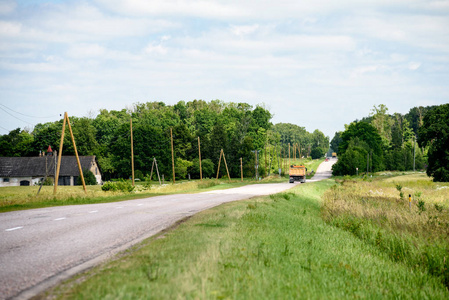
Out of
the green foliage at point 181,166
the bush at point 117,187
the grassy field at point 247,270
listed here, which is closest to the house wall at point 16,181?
the green foliage at point 181,166

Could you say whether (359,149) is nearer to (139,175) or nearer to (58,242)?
(139,175)

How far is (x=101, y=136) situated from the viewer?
10462cm

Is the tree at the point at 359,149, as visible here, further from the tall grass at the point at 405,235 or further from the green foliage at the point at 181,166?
the tall grass at the point at 405,235

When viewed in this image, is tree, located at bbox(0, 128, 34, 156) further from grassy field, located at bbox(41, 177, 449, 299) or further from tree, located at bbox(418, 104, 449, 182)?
grassy field, located at bbox(41, 177, 449, 299)

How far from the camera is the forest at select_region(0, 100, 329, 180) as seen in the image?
83.8 metres

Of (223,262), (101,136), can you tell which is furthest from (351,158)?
(223,262)

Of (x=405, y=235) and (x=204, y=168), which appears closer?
(x=405, y=235)

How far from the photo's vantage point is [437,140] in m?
56.6

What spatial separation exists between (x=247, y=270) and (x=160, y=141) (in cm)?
7950

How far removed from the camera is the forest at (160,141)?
83.8 metres

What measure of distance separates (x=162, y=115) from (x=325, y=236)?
4301 inches

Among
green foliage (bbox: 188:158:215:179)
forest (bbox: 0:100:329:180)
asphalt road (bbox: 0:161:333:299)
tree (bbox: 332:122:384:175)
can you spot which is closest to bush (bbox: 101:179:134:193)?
asphalt road (bbox: 0:161:333:299)

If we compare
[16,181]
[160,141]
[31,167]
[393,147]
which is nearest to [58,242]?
[160,141]

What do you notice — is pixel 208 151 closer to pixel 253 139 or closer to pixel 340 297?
pixel 253 139
